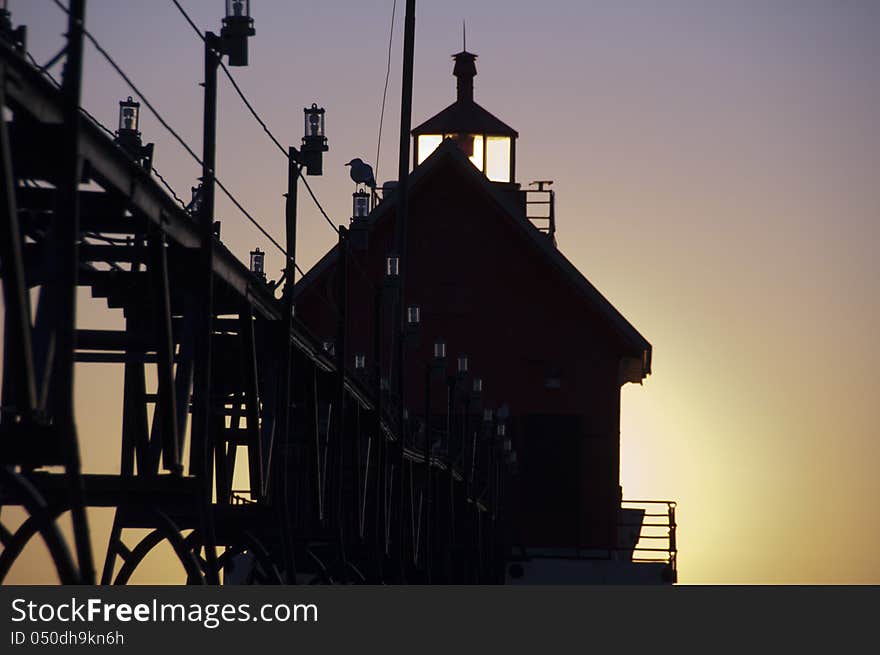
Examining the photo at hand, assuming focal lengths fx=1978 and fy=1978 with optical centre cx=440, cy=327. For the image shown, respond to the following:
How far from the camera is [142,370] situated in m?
17.7

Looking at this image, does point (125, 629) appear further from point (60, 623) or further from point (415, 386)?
point (415, 386)

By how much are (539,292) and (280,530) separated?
34.6m

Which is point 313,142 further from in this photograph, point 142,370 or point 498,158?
point 498,158

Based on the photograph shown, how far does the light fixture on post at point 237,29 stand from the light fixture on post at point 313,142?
416 centimetres

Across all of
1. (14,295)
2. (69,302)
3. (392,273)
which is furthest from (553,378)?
(14,295)

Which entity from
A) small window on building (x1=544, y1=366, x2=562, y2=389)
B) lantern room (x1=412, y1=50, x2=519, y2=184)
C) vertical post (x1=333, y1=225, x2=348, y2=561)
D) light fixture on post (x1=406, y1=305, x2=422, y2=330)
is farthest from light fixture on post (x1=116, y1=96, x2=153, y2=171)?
lantern room (x1=412, y1=50, x2=519, y2=184)

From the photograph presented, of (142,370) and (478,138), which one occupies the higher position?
(478,138)

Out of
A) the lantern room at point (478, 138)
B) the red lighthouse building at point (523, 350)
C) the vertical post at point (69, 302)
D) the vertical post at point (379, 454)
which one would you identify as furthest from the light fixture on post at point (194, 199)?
the lantern room at point (478, 138)

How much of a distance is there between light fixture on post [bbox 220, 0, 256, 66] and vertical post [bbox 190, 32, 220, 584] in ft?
0.95

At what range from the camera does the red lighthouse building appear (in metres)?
52.3

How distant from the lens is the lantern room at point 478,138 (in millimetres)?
67500

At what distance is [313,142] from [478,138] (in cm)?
4700

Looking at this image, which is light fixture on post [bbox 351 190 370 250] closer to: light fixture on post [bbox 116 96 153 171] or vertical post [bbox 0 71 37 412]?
light fixture on post [bbox 116 96 153 171]

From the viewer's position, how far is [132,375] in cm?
1772
